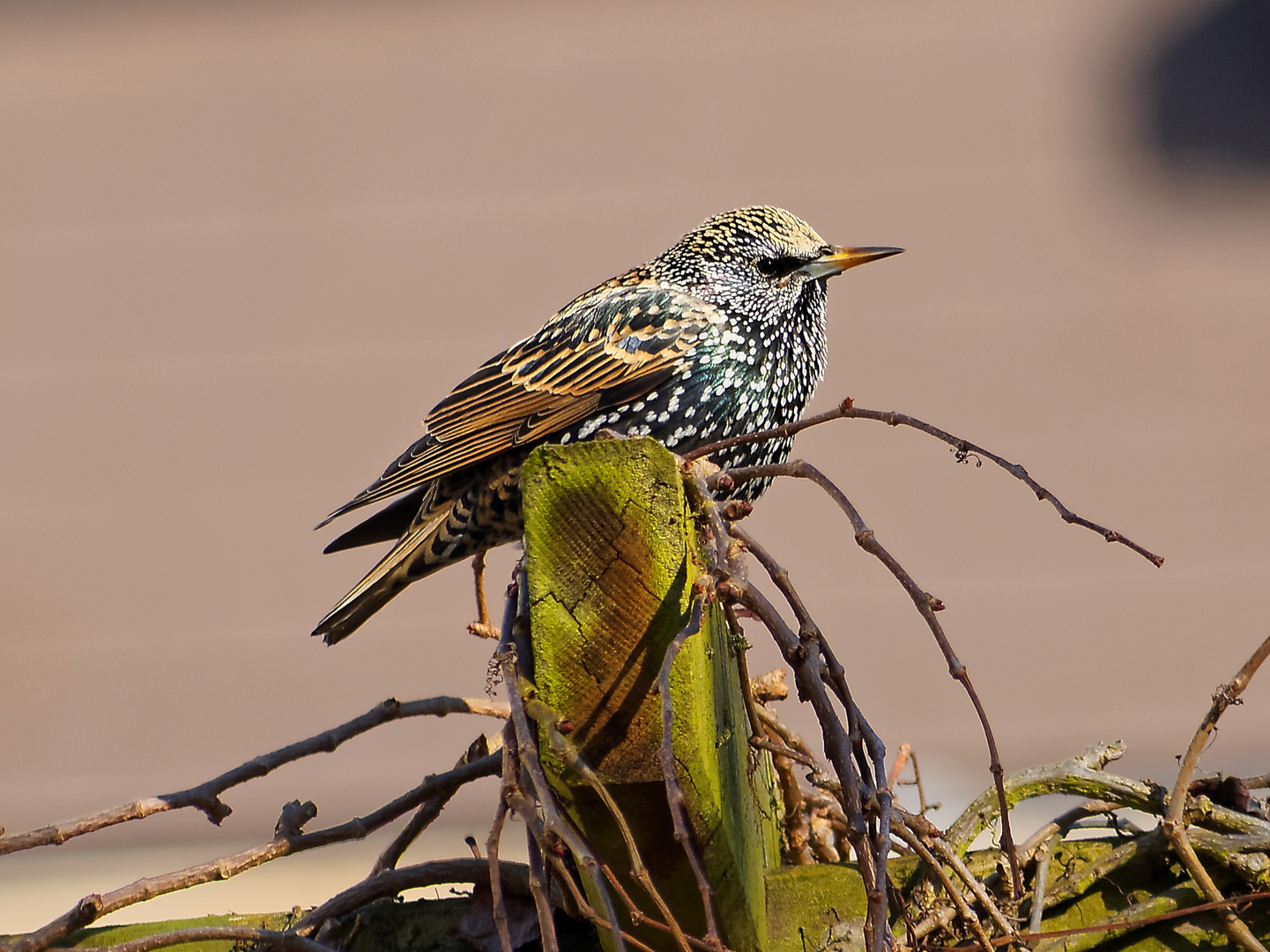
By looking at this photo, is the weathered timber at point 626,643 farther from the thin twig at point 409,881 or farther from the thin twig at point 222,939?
the thin twig at point 222,939

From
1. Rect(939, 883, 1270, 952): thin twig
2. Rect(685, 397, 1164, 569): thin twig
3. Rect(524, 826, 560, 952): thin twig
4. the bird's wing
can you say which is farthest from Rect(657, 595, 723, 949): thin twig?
the bird's wing

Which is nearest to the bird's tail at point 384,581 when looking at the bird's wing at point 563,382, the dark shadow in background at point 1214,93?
the bird's wing at point 563,382

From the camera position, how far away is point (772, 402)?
2633mm

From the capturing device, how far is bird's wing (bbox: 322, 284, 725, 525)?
2.57 metres

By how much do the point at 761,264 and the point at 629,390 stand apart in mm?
437

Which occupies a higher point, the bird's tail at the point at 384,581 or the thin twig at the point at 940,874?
the bird's tail at the point at 384,581

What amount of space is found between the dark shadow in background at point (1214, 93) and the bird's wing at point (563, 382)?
2552 mm

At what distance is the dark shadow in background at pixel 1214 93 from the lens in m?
4.57

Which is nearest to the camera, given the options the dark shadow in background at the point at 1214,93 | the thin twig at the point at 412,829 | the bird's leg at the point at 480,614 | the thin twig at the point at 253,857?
the thin twig at the point at 253,857

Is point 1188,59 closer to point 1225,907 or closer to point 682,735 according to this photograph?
point 1225,907

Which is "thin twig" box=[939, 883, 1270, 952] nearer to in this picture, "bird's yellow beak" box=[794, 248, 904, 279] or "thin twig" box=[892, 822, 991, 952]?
"thin twig" box=[892, 822, 991, 952]

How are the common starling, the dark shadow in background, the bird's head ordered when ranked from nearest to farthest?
the common starling
the bird's head
the dark shadow in background

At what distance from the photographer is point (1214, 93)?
4.59 metres

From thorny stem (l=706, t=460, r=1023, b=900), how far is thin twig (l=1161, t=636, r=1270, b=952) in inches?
9.7
